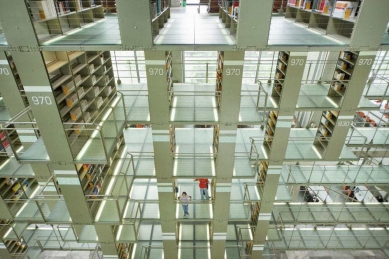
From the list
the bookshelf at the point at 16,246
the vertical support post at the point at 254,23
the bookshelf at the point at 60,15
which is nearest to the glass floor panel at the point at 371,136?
the vertical support post at the point at 254,23

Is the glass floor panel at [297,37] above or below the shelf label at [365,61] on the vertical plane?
above

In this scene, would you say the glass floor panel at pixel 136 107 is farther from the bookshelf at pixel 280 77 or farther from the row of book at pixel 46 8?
the bookshelf at pixel 280 77

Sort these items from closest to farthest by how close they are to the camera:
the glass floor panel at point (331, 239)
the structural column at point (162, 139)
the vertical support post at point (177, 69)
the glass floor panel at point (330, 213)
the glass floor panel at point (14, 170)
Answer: the structural column at point (162, 139), the glass floor panel at point (14, 170), the vertical support post at point (177, 69), the glass floor panel at point (330, 213), the glass floor panel at point (331, 239)

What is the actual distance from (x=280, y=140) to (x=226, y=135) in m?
1.07

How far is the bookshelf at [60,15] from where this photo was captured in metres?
3.58

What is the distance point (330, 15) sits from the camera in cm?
406

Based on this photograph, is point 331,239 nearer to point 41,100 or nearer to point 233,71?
point 233,71

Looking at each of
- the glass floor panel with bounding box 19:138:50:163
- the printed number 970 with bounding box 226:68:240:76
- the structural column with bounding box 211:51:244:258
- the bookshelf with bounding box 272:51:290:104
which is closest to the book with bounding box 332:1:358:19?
the bookshelf with bounding box 272:51:290:104

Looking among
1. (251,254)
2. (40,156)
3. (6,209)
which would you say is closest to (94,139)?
(40,156)

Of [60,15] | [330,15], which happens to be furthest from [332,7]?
[60,15]

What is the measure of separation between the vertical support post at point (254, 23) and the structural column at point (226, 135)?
30cm

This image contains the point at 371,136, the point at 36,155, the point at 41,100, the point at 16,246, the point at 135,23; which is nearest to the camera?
the point at 135,23

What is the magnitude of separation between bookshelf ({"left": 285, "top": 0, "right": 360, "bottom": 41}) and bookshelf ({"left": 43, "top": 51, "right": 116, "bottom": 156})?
4.09 metres

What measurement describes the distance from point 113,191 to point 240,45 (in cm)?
361
